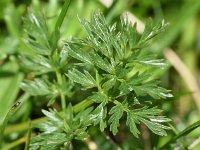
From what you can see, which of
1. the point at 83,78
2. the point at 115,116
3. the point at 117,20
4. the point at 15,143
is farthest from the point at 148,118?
the point at 117,20

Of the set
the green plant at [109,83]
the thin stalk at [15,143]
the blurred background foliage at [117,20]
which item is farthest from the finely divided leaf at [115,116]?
the thin stalk at [15,143]

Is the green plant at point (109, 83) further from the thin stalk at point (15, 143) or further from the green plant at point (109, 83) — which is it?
the thin stalk at point (15, 143)

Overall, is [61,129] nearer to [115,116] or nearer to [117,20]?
[115,116]

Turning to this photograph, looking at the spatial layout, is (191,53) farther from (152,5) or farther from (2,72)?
(2,72)

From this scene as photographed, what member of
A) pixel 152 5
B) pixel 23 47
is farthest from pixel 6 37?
pixel 152 5

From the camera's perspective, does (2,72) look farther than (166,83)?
No

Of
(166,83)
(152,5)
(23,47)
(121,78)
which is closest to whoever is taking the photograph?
(121,78)

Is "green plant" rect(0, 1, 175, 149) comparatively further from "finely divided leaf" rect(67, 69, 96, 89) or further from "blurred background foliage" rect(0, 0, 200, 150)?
"blurred background foliage" rect(0, 0, 200, 150)

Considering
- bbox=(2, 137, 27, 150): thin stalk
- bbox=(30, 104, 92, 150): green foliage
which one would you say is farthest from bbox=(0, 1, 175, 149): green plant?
bbox=(2, 137, 27, 150): thin stalk
